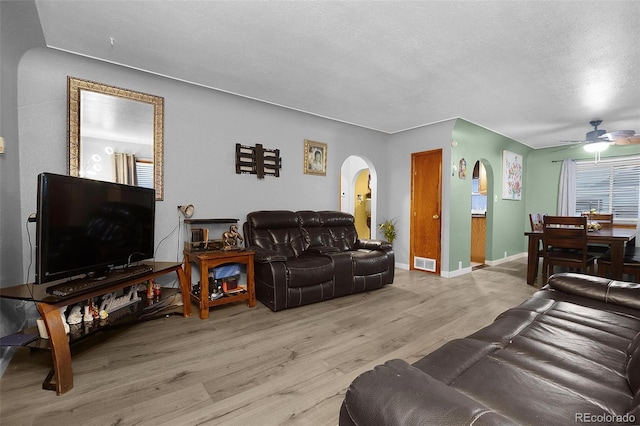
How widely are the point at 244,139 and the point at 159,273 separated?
1.96 metres

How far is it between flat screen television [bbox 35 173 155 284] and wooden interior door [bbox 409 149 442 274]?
13.3ft

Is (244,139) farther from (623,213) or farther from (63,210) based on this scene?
(623,213)

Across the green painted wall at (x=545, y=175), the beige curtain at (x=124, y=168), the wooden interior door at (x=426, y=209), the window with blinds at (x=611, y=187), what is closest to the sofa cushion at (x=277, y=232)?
the beige curtain at (x=124, y=168)

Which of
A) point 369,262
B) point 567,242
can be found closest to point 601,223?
point 567,242

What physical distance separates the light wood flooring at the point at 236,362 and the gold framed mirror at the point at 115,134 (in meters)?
1.50

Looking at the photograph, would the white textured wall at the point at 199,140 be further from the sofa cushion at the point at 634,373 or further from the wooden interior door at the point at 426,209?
the sofa cushion at the point at 634,373

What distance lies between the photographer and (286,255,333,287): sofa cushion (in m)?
2.99

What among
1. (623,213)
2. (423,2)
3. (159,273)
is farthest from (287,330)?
(623,213)

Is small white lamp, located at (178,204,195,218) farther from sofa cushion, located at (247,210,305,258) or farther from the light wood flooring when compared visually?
the light wood flooring

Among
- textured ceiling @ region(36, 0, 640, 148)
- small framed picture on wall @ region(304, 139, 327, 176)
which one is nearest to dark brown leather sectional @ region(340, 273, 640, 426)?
textured ceiling @ region(36, 0, 640, 148)

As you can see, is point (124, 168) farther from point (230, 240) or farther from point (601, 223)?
point (601, 223)

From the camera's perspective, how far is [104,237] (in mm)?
2174

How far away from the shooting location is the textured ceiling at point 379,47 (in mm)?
1969

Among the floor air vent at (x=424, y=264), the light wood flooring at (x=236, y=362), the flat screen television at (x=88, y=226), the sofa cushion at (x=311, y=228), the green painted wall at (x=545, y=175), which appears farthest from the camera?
the green painted wall at (x=545, y=175)
